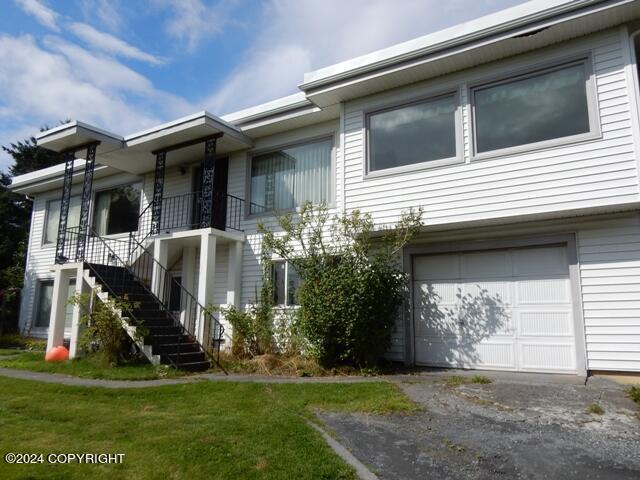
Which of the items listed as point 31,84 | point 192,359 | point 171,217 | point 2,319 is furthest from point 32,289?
point 192,359

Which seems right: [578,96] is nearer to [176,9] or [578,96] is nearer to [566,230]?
[566,230]

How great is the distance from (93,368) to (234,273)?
3832 millimetres

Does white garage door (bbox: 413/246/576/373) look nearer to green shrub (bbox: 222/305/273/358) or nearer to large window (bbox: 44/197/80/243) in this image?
green shrub (bbox: 222/305/273/358)

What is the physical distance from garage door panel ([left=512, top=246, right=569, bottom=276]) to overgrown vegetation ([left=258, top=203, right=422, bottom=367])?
6.83ft

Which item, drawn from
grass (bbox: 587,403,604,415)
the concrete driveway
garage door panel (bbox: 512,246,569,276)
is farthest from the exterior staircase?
grass (bbox: 587,403,604,415)

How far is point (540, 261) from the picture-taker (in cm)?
877

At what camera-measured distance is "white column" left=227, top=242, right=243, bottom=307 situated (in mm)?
11781

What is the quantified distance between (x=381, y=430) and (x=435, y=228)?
5.04 metres

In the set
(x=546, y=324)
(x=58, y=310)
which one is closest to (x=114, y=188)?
(x=58, y=310)

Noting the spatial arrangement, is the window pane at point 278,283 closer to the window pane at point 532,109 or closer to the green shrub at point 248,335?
the green shrub at point 248,335

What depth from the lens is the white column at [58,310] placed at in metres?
11.7

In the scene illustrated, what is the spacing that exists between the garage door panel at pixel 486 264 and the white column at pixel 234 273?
5.62 meters

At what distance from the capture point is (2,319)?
1612 cm

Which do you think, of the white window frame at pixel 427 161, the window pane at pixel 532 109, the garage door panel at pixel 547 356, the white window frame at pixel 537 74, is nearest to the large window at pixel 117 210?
the white window frame at pixel 427 161
